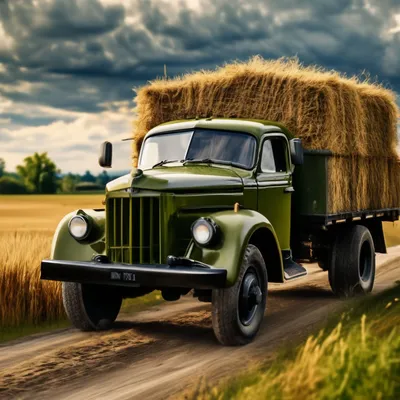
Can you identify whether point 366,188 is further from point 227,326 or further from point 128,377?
point 128,377

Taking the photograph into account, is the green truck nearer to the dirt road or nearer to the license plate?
the license plate

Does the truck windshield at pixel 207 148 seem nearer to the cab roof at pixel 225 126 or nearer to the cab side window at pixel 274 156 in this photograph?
the cab roof at pixel 225 126

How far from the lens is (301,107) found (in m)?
10.7

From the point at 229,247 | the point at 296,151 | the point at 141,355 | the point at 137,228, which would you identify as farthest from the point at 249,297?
the point at 296,151

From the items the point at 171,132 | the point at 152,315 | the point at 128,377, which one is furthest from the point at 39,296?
the point at 128,377

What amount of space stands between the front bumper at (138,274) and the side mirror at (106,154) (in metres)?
1.63

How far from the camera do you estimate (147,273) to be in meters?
7.46

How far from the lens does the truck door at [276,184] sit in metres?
9.08

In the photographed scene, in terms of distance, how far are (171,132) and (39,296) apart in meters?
2.74

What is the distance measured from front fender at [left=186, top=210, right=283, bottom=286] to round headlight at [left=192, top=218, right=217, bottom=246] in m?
0.11

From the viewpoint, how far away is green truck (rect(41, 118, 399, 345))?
24.8 ft

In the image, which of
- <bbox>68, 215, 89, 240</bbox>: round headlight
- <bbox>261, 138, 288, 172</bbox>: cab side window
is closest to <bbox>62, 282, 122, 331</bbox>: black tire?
<bbox>68, 215, 89, 240</bbox>: round headlight

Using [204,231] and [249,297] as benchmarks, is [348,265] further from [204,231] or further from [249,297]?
[204,231]

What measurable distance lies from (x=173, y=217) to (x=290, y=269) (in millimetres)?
2175
